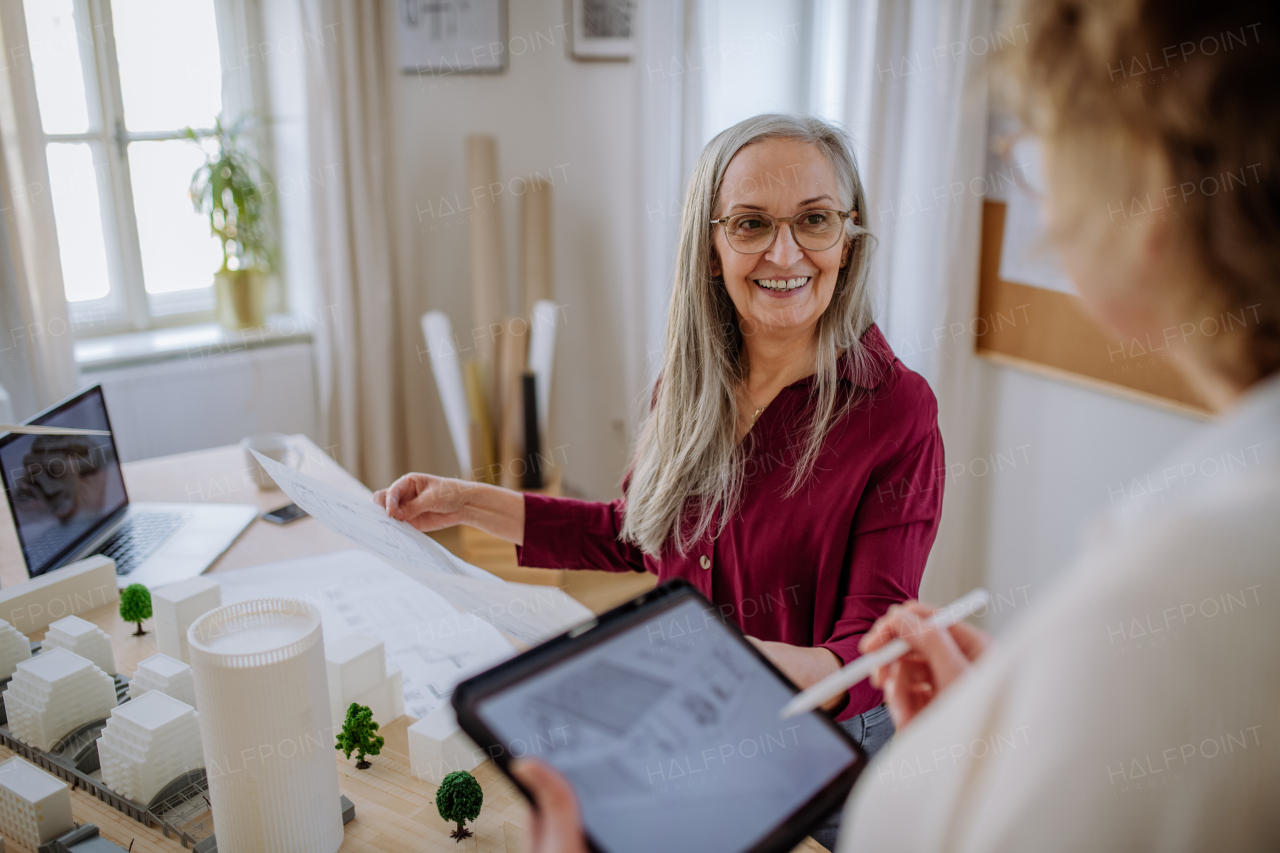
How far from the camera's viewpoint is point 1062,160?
488 millimetres

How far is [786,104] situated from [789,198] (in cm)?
171

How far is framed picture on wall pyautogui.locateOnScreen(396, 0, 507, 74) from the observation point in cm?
310

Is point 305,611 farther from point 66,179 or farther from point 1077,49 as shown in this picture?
point 66,179

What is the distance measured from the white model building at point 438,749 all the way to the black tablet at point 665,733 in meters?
0.42

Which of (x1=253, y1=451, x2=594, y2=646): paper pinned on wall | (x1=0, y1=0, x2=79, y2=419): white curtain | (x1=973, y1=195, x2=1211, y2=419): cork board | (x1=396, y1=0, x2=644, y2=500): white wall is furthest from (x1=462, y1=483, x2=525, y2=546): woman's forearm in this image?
(x1=0, y1=0, x2=79, y2=419): white curtain

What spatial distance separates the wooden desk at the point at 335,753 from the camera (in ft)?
3.18

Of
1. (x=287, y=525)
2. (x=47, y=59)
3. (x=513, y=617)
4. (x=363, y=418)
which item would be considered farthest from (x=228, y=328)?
(x=513, y=617)

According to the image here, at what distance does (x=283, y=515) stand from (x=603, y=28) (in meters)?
2.13

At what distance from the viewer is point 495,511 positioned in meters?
1.51

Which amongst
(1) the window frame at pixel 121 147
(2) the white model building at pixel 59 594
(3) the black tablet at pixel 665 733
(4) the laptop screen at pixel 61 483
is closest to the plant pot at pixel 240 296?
(1) the window frame at pixel 121 147

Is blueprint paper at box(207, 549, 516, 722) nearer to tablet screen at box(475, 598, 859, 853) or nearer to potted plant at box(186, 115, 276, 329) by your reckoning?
tablet screen at box(475, 598, 859, 853)

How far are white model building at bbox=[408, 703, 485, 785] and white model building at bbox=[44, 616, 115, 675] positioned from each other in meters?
0.49

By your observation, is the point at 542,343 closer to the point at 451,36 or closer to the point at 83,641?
the point at 451,36

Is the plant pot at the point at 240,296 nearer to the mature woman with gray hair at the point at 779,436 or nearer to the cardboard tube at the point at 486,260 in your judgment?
the cardboard tube at the point at 486,260
